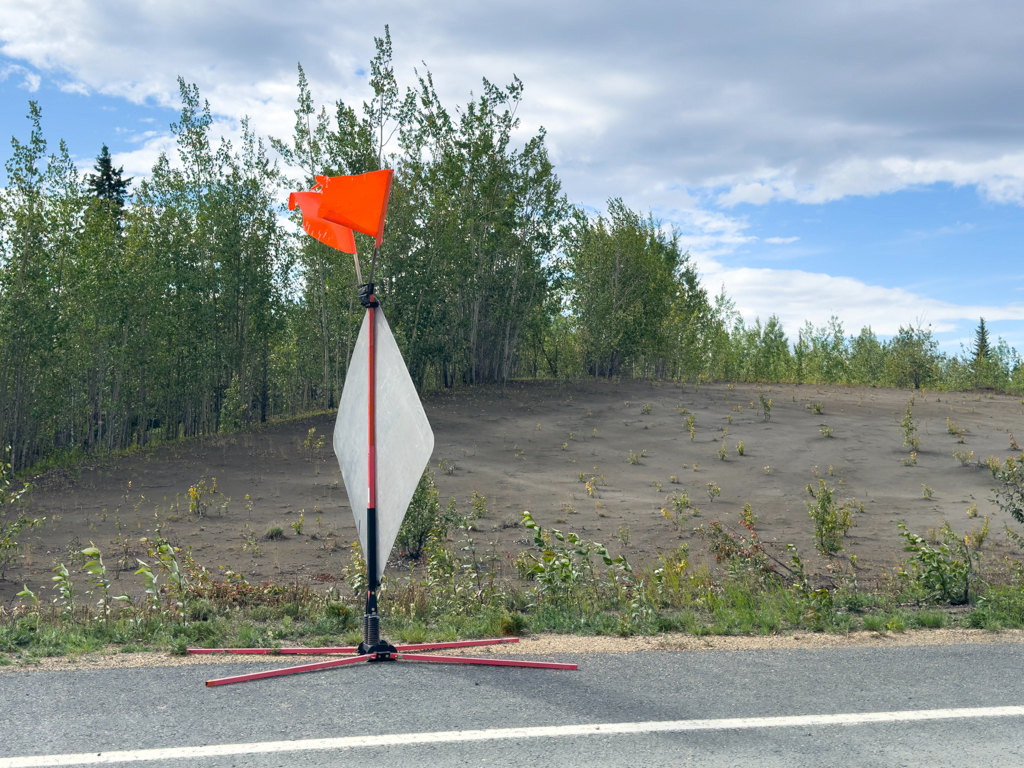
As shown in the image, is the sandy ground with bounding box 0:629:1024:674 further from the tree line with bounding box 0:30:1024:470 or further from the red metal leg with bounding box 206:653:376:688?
the tree line with bounding box 0:30:1024:470

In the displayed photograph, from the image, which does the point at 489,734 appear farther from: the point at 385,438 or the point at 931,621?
the point at 931,621

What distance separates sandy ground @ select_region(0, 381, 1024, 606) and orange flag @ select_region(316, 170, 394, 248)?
5310 millimetres

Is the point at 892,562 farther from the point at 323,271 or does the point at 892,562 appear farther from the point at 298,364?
the point at 298,364

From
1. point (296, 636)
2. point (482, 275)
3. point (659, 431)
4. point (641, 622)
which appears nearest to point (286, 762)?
point (296, 636)

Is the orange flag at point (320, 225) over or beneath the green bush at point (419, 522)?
over

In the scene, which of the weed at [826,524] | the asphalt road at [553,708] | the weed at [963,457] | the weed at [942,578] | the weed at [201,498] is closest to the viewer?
the asphalt road at [553,708]

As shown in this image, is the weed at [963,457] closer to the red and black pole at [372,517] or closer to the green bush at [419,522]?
the green bush at [419,522]

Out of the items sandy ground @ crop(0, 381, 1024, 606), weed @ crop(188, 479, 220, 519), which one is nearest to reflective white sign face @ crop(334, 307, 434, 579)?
sandy ground @ crop(0, 381, 1024, 606)

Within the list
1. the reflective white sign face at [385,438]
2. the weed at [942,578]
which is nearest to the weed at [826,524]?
the weed at [942,578]

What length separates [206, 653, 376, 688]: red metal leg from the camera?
416cm

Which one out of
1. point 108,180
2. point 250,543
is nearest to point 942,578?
point 250,543

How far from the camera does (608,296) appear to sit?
1208 inches

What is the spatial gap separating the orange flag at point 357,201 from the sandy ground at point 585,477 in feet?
17.4

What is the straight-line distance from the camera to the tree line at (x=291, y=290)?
65.4 ft
